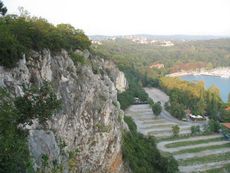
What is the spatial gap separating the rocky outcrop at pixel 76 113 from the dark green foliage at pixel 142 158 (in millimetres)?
1128

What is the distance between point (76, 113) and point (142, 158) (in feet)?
25.5

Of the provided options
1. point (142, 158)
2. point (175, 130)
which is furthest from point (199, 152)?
point (142, 158)

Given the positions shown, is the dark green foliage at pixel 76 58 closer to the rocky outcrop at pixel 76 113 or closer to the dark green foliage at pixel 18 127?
the rocky outcrop at pixel 76 113

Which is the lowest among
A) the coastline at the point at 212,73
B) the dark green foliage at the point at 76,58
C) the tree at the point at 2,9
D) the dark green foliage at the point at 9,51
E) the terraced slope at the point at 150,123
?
the coastline at the point at 212,73

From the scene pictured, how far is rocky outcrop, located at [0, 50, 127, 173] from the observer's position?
12.1 meters

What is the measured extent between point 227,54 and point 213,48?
12.4 meters

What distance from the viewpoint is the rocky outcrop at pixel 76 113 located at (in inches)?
476

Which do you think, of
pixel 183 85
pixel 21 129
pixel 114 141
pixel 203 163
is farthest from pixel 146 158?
pixel 183 85

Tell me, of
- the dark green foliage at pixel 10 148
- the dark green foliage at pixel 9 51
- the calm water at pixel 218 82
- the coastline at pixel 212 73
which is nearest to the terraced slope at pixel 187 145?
the dark green foliage at pixel 9 51

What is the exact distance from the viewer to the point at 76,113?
15023 millimetres

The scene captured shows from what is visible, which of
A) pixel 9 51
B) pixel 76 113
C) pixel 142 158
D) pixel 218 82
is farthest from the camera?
pixel 218 82

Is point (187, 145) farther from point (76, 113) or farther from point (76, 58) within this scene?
point (76, 113)

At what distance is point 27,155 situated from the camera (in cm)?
745

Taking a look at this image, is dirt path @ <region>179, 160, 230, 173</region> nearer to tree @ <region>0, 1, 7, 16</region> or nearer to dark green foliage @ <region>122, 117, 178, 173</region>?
dark green foliage @ <region>122, 117, 178, 173</region>
